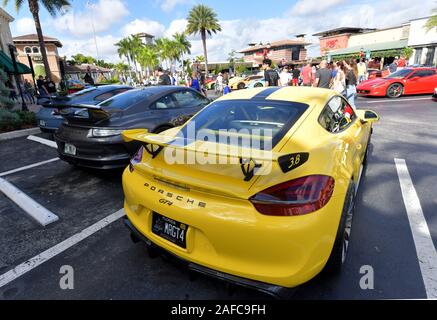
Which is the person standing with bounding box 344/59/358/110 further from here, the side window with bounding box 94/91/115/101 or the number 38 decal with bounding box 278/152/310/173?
the number 38 decal with bounding box 278/152/310/173

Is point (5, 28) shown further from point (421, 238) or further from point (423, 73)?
point (421, 238)

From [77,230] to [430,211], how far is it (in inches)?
159

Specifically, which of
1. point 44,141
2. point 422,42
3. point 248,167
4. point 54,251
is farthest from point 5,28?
point 422,42

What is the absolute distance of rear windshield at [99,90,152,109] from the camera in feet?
14.6

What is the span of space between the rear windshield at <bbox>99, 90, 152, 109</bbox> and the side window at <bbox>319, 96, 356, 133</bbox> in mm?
3082

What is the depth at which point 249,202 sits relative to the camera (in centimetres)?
169

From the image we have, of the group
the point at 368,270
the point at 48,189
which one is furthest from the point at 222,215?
the point at 48,189

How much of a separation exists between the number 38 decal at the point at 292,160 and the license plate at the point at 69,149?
3.55 m

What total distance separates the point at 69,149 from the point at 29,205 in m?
0.98

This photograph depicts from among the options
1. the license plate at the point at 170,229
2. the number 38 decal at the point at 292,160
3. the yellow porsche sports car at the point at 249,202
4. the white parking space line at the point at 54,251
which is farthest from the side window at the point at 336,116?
the white parking space line at the point at 54,251

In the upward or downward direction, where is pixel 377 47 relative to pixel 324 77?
upward

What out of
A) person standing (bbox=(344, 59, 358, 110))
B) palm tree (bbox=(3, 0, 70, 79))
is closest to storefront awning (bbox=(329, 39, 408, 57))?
person standing (bbox=(344, 59, 358, 110))

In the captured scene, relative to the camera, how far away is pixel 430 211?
3107 mm
